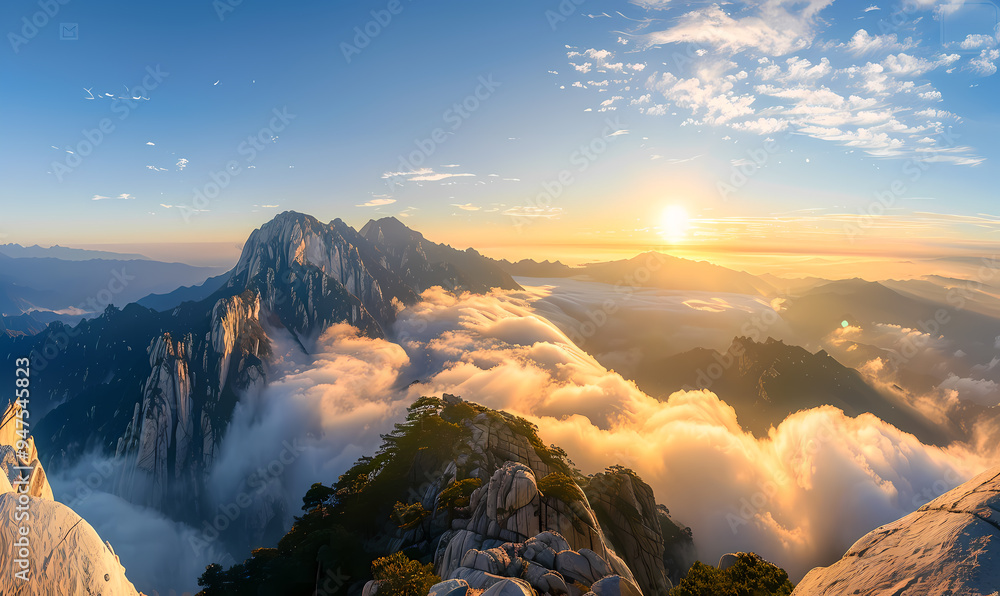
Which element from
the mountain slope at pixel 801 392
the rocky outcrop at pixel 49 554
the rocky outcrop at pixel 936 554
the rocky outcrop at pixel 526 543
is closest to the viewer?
the rocky outcrop at pixel 936 554

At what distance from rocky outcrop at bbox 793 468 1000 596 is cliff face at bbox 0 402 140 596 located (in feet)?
80.9

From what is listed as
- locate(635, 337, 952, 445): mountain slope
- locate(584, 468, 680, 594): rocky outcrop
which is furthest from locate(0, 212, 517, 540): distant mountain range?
locate(635, 337, 952, 445): mountain slope

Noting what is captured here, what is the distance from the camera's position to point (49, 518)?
12.2 m

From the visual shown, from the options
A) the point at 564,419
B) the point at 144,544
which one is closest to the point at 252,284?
the point at 144,544

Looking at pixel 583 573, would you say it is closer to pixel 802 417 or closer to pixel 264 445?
pixel 264 445

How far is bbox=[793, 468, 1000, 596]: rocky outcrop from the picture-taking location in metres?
7.33

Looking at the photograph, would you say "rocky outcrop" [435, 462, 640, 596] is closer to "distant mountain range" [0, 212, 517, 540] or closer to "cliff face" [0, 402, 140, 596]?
"cliff face" [0, 402, 140, 596]

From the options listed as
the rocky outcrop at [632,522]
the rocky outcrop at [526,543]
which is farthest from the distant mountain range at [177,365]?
the rocky outcrop at [632,522]

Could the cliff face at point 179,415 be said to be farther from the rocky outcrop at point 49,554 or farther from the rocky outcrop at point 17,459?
the rocky outcrop at point 49,554

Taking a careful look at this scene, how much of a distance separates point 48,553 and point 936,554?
26.7 meters

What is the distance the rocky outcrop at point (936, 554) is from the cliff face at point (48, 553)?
24655mm

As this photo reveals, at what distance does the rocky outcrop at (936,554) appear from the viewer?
733 centimetres

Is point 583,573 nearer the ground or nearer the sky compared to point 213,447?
nearer the sky

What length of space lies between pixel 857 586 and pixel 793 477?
176986 millimetres
